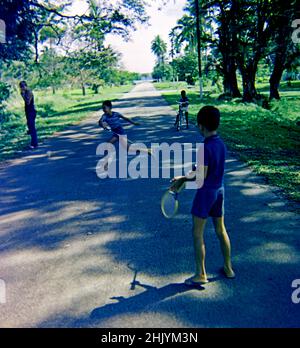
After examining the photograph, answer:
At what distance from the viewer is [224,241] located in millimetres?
3400

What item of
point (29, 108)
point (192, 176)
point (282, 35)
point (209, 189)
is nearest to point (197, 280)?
point (209, 189)

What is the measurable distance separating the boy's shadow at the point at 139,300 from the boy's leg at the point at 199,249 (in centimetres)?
9

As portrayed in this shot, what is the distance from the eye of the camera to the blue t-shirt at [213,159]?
3074 millimetres

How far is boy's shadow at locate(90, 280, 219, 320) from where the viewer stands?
2.98 metres

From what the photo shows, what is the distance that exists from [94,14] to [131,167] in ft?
55.6

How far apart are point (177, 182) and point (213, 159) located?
1.54ft

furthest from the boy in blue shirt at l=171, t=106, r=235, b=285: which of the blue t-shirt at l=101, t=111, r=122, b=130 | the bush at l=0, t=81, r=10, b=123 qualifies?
the bush at l=0, t=81, r=10, b=123

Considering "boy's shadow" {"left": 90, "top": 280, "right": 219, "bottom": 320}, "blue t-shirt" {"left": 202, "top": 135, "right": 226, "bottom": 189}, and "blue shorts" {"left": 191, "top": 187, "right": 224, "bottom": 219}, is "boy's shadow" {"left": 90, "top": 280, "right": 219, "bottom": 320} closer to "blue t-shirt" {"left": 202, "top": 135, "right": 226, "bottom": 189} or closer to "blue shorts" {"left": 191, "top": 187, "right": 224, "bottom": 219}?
"blue shorts" {"left": 191, "top": 187, "right": 224, "bottom": 219}

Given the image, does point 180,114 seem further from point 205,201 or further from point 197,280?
point 197,280

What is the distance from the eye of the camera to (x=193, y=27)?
112ft

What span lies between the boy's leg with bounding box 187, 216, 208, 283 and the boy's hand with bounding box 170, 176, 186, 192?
0.37 m

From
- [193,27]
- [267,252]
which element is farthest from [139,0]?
[267,252]

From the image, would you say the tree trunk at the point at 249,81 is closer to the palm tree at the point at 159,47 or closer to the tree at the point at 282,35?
the tree at the point at 282,35

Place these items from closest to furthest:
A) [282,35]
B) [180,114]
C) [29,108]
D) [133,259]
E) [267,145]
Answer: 1. [133,259]
2. [267,145]
3. [29,108]
4. [180,114]
5. [282,35]
